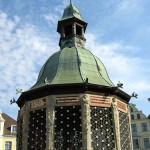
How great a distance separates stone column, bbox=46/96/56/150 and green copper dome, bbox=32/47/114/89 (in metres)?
1.19

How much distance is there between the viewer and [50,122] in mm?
16234

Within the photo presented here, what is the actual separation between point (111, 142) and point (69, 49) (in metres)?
7.40

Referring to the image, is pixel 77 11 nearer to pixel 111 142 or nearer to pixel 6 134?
pixel 111 142

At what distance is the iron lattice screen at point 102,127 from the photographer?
54.0ft

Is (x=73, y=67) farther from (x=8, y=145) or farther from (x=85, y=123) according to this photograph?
(x=8, y=145)

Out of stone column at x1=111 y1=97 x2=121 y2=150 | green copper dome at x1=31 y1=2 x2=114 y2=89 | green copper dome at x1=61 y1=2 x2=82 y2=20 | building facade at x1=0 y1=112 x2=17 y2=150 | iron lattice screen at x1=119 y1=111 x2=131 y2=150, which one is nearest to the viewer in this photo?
stone column at x1=111 y1=97 x2=121 y2=150

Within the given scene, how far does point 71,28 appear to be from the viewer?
2394 centimetres

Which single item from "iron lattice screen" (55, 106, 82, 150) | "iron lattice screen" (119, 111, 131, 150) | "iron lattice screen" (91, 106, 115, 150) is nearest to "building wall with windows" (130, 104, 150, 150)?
"iron lattice screen" (55, 106, 82, 150)

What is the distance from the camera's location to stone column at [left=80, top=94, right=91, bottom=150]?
50.4 ft

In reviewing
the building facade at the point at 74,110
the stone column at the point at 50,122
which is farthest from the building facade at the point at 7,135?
the stone column at the point at 50,122

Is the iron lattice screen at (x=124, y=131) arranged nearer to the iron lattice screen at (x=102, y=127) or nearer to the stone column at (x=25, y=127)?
the iron lattice screen at (x=102, y=127)

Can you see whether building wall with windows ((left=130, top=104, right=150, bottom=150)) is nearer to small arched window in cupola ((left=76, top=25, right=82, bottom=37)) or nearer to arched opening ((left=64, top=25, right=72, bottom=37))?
small arched window in cupola ((left=76, top=25, right=82, bottom=37))

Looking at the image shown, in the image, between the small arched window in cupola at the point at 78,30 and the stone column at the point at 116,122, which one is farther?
the small arched window in cupola at the point at 78,30

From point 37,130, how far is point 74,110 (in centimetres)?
253
